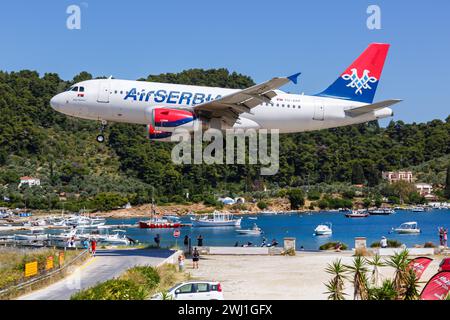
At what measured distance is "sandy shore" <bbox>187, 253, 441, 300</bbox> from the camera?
34.1m

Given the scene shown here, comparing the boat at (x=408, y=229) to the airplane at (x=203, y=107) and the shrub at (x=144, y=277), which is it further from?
the shrub at (x=144, y=277)

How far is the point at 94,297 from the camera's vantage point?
26938 mm

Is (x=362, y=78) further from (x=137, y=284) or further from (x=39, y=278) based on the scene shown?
(x=39, y=278)

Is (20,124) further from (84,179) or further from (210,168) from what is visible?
(210,168)

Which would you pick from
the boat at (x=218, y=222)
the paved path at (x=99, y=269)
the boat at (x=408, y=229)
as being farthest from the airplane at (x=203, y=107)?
the boat at (x=218, y=222)

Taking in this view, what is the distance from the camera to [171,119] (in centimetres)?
4741

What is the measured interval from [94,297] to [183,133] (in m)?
22.7

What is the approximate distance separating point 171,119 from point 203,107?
7.58ft

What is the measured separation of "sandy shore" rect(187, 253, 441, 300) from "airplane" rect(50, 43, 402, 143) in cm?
886

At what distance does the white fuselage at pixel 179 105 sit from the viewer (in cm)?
4856

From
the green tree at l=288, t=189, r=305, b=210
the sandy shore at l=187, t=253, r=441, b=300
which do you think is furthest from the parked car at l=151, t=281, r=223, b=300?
the green tree at l=288, t=189, r=305, b=210

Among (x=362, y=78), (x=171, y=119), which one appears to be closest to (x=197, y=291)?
(x=171, y=119)

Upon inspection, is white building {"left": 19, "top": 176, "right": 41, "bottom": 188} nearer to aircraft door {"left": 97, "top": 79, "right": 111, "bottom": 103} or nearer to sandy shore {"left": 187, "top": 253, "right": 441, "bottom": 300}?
sandy shore {"left": 187, "top": 253, "right": 441, "bottom": 300}
